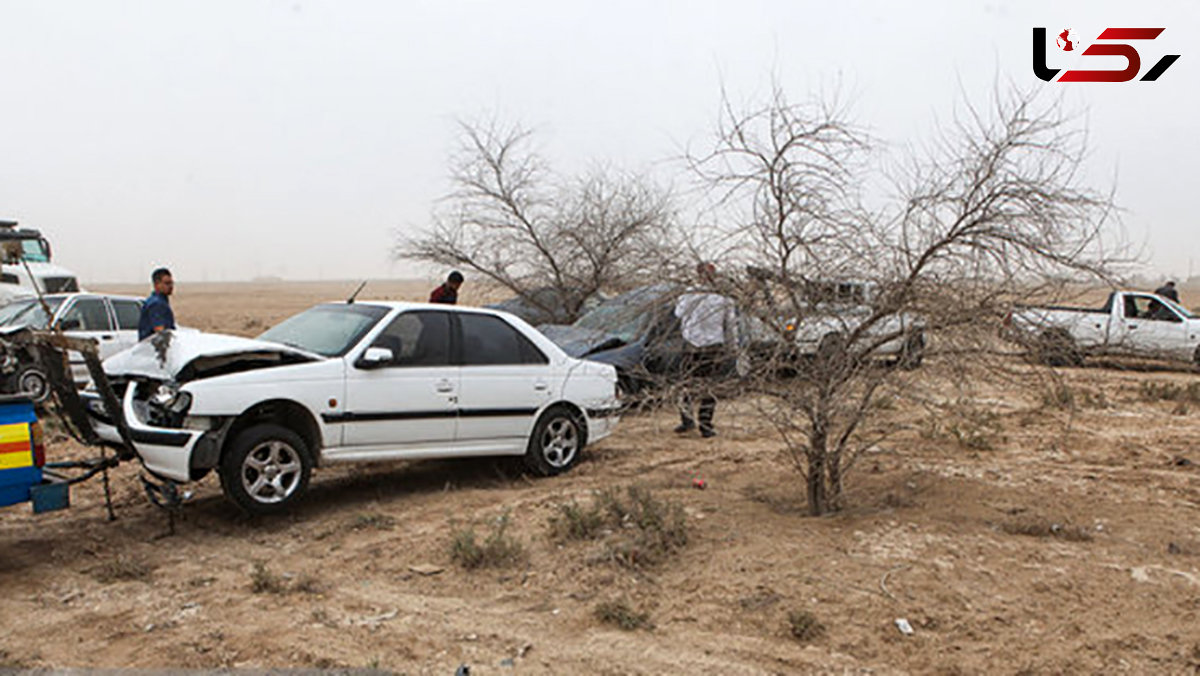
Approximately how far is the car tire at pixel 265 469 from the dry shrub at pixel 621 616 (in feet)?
8.56

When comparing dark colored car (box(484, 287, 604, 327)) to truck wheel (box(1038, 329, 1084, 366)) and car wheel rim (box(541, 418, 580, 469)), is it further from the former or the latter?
truck wheel (box(1038, 329, 1084, 366))

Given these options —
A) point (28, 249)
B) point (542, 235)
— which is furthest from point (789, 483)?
point (28, 249)

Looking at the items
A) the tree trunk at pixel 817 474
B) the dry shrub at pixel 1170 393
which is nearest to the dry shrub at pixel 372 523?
the tree trunk at pixel 817 474

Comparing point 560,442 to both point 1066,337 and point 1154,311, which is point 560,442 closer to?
point 1066,337

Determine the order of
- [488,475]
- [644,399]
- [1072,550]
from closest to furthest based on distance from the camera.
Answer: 1. [1072,550]
2. [644,399]
3. [488,475]

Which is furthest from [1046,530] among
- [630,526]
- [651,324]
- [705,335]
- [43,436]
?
[43,436]

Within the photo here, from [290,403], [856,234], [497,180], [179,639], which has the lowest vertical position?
[179,639]

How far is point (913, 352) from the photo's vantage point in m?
5.30

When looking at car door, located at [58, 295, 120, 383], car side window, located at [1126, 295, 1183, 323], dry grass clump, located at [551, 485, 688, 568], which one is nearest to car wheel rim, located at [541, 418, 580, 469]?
dry grass clump, located at [551, 485, 688, 568]

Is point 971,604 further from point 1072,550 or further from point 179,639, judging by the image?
point 179,639

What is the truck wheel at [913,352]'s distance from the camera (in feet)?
17.3

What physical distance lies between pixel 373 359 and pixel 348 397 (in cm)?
32

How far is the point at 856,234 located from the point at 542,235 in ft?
32.6

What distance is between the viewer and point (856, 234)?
5.35m
